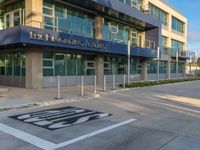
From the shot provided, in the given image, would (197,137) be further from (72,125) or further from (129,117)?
(72,125)

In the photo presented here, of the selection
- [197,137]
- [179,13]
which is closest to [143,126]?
[197,137]

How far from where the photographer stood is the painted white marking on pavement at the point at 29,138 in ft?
19.9

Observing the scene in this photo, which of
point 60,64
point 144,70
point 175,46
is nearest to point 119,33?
point 144,70

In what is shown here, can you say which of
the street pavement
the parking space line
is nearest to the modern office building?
the street pavement

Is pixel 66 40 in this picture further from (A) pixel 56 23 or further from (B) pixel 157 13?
(B) pixel 157 13

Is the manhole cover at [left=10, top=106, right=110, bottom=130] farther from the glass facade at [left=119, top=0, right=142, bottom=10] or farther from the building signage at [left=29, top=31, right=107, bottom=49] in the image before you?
the glass facade at [left=119, top=0, right=142, bottom=10]

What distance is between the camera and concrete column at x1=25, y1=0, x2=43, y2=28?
18922 mm

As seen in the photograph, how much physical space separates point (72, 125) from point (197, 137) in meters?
3.61

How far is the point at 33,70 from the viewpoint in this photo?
766 inches

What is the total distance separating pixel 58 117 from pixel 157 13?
3478cm

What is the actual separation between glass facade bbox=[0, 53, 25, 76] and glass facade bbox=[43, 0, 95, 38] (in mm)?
3472

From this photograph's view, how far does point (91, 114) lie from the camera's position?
9969mm

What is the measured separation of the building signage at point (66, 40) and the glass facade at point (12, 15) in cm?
298

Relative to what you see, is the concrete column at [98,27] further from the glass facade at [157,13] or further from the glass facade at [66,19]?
the glass facade at [157,13]
